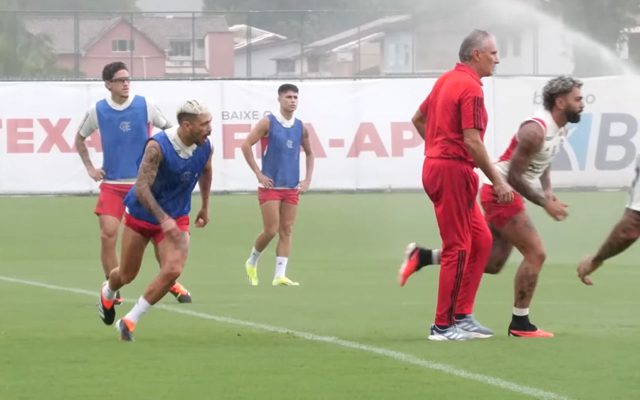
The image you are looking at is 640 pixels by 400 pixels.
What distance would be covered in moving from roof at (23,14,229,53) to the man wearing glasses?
29249mm

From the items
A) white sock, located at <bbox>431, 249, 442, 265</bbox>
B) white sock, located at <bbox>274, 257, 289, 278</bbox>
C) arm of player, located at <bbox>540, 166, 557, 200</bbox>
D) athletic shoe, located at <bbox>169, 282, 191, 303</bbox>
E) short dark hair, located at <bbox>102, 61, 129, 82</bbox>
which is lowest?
white sock, located at <bbox>274, 257, 289, 278</bbox>

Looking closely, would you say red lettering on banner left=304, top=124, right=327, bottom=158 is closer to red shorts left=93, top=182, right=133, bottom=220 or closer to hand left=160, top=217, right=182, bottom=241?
red shorts left=93, top=182, right=133, bottom=220

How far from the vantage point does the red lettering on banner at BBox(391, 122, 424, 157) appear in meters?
33.9

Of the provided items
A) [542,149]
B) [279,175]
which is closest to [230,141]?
[279,175]

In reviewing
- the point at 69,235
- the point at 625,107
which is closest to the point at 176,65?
the point at 625,107

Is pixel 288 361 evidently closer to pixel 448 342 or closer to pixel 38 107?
pixel 448 342

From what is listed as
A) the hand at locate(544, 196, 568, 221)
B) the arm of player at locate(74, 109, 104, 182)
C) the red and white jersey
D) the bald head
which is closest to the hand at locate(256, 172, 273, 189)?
the arm of player at locate(74, 109, 104, 182)

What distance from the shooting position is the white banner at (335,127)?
33.6 metres

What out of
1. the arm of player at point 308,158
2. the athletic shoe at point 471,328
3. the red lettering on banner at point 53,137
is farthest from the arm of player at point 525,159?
the red lettering on banner at point 53,137

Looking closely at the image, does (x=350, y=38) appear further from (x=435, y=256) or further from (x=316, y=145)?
(x=435, y=256)

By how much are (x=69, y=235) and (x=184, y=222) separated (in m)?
13.6

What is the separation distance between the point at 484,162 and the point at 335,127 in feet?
75.4

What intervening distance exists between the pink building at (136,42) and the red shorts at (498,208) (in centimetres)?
3200

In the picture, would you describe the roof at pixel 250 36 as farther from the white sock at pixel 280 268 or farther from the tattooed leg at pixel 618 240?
the tattooed leg at pixel 618 240
